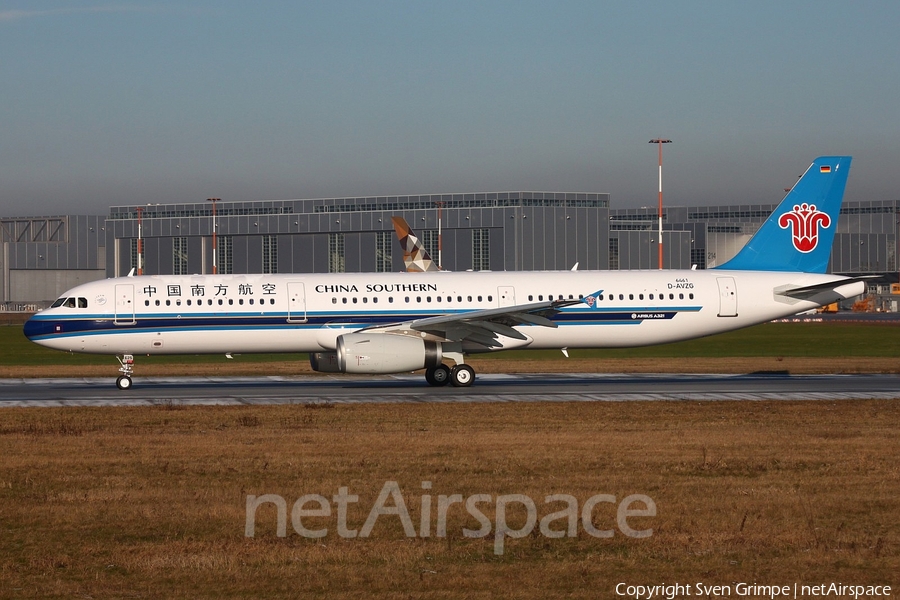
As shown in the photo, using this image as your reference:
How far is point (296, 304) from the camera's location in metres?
31.7

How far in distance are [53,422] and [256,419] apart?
13.7 ft

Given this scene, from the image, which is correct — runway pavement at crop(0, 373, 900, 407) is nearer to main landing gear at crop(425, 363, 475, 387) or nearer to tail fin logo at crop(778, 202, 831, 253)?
main landing gear at crop(425, 363, 475, 387)

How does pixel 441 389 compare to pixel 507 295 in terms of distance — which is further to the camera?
pixel 507 295

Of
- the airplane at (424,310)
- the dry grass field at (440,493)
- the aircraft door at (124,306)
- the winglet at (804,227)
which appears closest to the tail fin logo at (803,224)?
the winglet at (804,227)

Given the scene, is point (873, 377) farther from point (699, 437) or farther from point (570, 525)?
point (570, 525)

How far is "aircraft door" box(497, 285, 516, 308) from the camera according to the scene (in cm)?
3231

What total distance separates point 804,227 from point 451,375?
12.7 m

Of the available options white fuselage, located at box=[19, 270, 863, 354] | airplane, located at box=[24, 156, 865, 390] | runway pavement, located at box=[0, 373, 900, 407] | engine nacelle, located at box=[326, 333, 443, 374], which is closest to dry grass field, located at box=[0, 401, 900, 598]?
runway pavement, located at box=[0, 373, 900, 407]

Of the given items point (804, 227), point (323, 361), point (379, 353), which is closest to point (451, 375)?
point (379, 353)

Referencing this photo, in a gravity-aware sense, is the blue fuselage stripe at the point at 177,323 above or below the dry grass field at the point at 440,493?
above

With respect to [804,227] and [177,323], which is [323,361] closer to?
[177,323]

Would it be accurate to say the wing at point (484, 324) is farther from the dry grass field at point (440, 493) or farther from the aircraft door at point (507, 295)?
the dry grass field at point (440, 493)

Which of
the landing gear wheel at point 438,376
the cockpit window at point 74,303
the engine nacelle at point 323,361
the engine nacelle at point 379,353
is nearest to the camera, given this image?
the engine nacelle at point 379,353

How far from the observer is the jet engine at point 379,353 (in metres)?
28.6
